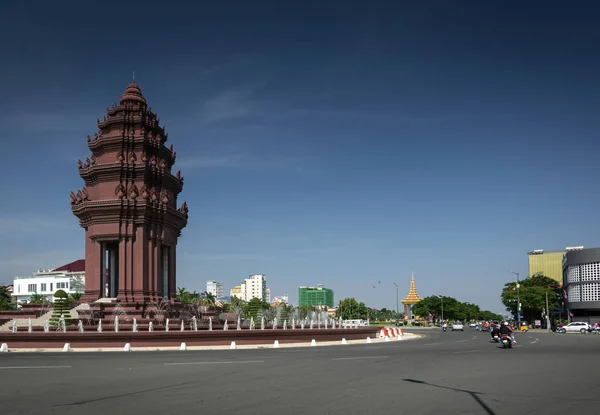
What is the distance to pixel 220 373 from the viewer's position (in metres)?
18.4

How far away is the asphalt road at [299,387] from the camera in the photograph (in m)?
11.9

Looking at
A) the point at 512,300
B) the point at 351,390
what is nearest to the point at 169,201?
the point at 351,390

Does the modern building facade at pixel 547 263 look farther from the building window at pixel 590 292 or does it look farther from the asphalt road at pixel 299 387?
the asphalt road at pixel 299 387

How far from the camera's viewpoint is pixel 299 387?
15.0 m

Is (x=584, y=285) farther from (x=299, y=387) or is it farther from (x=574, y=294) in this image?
(x=299, y=387)

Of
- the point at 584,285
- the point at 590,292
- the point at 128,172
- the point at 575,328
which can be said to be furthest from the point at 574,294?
the point at 128,172

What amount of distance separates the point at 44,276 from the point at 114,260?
388 ft

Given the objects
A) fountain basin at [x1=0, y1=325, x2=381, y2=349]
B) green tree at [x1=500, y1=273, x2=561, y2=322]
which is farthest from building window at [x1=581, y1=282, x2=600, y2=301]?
fountain basin at [x1=0, y1=325, x2=381, y2=349]

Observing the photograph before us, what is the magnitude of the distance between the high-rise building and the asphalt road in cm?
17584

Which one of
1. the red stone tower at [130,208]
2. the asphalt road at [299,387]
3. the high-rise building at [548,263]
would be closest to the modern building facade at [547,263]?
the high-rise building at [548,263]

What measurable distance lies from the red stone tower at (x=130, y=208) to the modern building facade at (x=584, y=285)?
7284 cm

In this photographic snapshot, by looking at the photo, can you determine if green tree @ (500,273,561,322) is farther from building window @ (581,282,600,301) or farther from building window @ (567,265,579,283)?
building window @ (581,282,600,301)

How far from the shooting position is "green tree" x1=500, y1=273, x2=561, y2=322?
112188 mm

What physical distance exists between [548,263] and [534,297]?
82.4 metres
